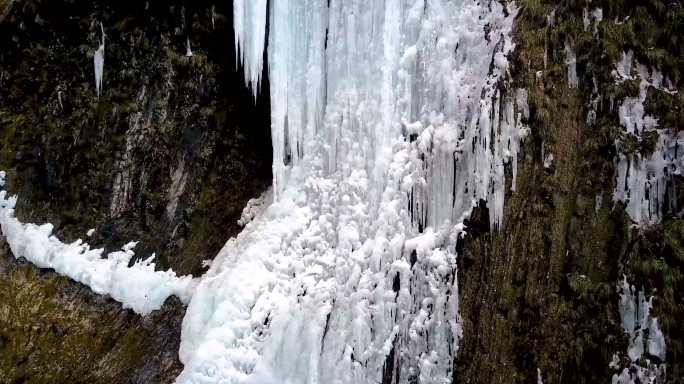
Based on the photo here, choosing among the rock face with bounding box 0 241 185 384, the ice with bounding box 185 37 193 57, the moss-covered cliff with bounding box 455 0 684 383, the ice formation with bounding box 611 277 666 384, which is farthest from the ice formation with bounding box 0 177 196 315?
the ice formation with bounding box 611 277 666 384

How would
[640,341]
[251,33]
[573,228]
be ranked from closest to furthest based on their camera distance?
[640,341], [573,228], [251,33]

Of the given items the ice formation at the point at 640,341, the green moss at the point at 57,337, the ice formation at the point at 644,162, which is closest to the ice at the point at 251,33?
the green moss at the point at 57,337

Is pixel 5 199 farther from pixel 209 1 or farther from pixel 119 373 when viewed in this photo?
pixel 209 1

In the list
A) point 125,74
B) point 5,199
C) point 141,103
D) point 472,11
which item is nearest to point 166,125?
point 141,103

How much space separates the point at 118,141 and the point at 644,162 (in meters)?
4.94

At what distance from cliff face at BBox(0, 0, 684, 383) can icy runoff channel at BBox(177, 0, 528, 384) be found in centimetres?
20

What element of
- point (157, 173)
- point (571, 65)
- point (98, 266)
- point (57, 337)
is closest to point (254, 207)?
point (157, 173)

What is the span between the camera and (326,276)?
4312 mm

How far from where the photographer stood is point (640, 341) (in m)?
3.30

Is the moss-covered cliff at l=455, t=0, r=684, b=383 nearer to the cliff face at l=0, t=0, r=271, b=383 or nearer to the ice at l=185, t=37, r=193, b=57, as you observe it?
the cliff face at l=0, t=0, r=271, b=383

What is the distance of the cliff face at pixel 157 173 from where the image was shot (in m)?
3.54

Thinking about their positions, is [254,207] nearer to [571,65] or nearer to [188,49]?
[188,49]

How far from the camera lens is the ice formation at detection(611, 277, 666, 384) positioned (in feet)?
10.7

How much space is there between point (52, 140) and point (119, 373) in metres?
2.64
